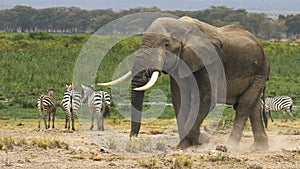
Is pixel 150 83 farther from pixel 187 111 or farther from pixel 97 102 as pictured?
pixel 97 102

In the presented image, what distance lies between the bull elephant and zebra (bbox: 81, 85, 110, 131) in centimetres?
316

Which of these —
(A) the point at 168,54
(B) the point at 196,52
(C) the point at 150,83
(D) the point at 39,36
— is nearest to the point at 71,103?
(B) the point at 196,52

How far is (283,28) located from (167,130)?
6842 centimetres

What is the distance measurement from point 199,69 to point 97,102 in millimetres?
4019

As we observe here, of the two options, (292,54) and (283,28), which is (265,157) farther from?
(283,28)

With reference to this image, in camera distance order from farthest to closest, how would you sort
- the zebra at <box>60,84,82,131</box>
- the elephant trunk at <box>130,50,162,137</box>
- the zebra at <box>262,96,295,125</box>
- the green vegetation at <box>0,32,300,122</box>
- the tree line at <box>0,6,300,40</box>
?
the tree line at <box>0,6,300,40</box> → the green vegetation at <box>0,32,300,122</box> → the zebra at <box>262,96,295,125</box> → the zebra at <box>60,84,82,131</box> → the elephant trunk at <box>130,50,162,137</box>

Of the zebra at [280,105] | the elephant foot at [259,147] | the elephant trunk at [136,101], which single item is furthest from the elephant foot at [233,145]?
the zebra at [280,105]

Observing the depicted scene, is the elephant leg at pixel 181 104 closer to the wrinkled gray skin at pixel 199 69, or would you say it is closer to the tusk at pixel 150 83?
the wrinkled gray skin at pixel 199 69

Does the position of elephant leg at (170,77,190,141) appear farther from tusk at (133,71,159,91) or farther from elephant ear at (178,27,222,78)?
tusk at (133,71,159,91)

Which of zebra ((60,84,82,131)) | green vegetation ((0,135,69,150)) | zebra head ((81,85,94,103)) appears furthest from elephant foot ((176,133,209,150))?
zebra head ((81,85,94,103))

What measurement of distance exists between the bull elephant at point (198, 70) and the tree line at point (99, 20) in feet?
213

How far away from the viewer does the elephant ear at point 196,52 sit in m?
9.29

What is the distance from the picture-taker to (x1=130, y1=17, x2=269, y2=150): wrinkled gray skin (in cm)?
888

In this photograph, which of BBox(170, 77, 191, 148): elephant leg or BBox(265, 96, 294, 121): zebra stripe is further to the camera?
BBox(265, 96, 294, 121): zebra stripe
